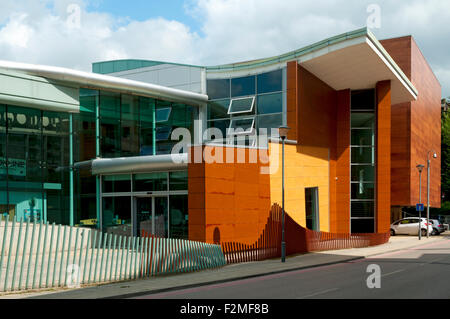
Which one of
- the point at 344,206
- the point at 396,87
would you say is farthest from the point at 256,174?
the point at 396,87

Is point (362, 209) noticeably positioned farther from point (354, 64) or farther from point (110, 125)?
point (110, 125)

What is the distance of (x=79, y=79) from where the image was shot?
2455cm

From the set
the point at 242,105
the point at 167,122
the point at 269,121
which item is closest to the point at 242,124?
the point at 242,105

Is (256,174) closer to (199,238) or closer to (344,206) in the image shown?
(199,238)

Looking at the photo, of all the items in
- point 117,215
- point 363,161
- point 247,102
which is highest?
point 247,102

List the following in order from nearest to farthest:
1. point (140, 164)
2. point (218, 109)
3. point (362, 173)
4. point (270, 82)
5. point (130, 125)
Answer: point (140, 164) → point (130, 125) → point (270, 82) → point (218, 109) → point (362, 173)

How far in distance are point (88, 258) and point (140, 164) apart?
8126 millimetres

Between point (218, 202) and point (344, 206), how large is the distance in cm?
1691

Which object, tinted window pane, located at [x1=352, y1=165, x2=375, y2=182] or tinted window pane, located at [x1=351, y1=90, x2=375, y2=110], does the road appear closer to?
tinted window pane, located at [x1=352, y1=165, x2=375, y2=182]

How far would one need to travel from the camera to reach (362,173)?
111ft

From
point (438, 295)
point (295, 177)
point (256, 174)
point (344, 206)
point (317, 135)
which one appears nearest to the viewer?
point (438, 295)

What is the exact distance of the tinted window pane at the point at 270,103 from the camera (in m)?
28.6

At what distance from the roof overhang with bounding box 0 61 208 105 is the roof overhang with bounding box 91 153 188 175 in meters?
4.46

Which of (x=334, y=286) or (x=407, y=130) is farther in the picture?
(x=407, y=130)
